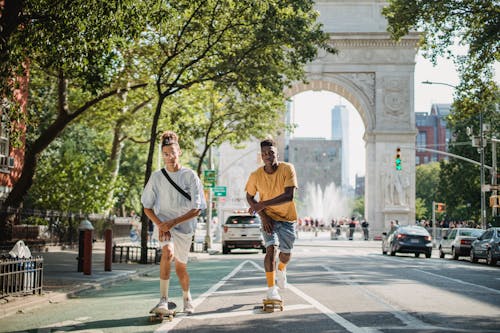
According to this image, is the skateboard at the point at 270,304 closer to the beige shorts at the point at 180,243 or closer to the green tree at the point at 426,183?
A: the beige shorts at the point at 180,243

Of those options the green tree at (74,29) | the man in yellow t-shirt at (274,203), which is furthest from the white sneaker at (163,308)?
the green tree at (74,29)

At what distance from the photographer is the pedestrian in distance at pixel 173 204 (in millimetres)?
8289

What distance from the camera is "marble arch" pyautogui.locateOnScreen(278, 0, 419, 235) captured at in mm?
51469

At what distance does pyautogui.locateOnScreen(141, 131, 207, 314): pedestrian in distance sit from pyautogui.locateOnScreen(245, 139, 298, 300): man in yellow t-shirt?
3.30 ft

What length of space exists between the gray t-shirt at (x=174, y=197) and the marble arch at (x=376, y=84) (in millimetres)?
43600

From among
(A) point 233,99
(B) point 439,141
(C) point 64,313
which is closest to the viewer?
(C) point 64,313

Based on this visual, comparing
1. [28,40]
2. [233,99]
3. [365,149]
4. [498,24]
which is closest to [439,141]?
[365,149]

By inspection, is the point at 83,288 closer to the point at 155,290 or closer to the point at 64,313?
the point at 155,290

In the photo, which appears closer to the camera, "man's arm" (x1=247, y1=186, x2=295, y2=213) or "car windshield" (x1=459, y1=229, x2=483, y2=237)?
"man's arm" (x1=247, y1=186, x2=295, y2=213)

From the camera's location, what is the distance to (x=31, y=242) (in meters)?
25.5

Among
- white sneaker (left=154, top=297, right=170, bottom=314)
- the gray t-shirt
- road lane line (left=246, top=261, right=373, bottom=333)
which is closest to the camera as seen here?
road lane line (left=246, top=261, right=373, bottom=333)

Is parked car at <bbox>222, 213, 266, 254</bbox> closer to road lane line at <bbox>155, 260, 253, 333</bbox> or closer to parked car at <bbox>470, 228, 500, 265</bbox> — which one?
parked car at <bbox>470, 228, 500, 265</bbox>

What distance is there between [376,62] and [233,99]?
2079 centimetres

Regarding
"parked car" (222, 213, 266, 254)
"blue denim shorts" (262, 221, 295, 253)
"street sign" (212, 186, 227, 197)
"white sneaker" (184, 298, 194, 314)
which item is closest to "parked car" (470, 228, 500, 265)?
"parked car" (222, 213, 266, 254)
